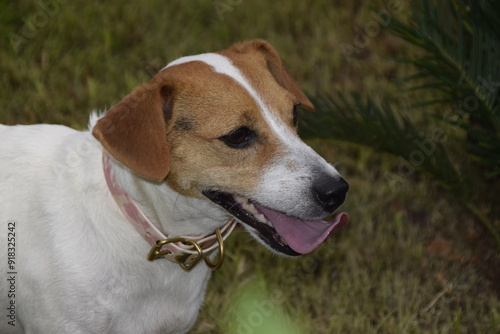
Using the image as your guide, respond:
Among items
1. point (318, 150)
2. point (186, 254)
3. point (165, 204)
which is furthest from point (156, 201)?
point (318, 150)

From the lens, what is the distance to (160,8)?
7133mm

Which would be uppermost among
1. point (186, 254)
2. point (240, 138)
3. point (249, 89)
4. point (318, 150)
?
point (249, 89)

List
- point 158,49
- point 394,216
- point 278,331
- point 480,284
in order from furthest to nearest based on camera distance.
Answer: point 158,49, point 394,216, point 480,284, point 278,331

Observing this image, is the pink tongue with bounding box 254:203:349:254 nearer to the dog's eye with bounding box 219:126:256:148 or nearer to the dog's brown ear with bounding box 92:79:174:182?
the dog's eye with bounding box 219:126:256:148

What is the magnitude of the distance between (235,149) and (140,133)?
449 millimetres

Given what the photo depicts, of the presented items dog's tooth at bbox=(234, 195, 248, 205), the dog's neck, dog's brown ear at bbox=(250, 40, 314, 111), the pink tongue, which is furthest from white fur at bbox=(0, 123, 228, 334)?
dog's brown ear at bbox=(250, 40, 314, 111)

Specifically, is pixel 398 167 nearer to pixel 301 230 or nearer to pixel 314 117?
pixel 314 117

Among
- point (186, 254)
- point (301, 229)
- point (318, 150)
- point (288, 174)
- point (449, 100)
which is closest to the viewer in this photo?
point (288, 174)

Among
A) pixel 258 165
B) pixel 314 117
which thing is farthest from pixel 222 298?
pixel 258 165

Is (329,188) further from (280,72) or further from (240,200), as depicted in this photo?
(280,72)

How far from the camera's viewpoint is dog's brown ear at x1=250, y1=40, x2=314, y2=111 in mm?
3756

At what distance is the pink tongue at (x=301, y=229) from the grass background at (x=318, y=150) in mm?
618

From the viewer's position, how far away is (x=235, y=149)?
3.21 m

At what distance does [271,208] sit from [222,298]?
154 centimetres
